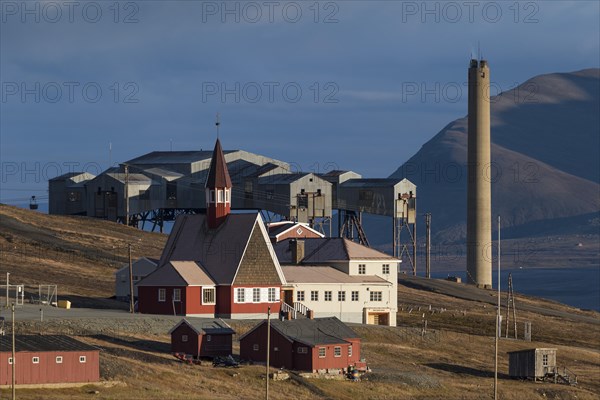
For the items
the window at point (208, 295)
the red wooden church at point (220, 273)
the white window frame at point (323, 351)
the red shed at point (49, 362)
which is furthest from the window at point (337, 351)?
the window at point (208, 295)

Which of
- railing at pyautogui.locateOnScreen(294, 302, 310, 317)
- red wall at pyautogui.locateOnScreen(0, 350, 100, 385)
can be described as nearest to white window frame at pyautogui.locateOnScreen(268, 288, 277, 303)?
railing at pyautogui.locateOnScreen(294, 302, 310, 317)

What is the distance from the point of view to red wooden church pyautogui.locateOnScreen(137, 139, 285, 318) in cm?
9919

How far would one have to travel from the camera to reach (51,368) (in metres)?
71.1

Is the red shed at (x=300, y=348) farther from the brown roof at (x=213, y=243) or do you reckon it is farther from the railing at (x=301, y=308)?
the railing at (x=301, y=308)

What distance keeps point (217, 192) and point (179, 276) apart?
817cm

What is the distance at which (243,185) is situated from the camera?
550 feet

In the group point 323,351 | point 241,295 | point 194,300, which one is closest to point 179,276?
point 194,300

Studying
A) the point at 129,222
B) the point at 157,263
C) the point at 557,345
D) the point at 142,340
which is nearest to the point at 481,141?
the point at 129,222

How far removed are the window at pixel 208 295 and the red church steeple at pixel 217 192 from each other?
22.1 ft

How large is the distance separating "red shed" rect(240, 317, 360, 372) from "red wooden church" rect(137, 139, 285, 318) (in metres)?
14.2

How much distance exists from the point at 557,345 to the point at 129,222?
7683 centimetres

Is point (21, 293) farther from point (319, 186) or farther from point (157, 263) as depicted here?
point (319, 186)

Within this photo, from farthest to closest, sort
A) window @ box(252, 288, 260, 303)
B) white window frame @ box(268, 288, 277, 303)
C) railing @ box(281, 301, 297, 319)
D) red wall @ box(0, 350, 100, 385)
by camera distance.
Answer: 1. railing @ box(281, 301, 297, 319)
2. white window frame @ box(268, 288, 277, 303)
3. window @ box(252, 288, 260, 303)
4. red wall @ box(0, 350, 100, 385)

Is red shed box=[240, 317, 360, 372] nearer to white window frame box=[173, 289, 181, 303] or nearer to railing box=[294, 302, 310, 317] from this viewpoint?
white window frame box=[173, 289, 181, 303]
